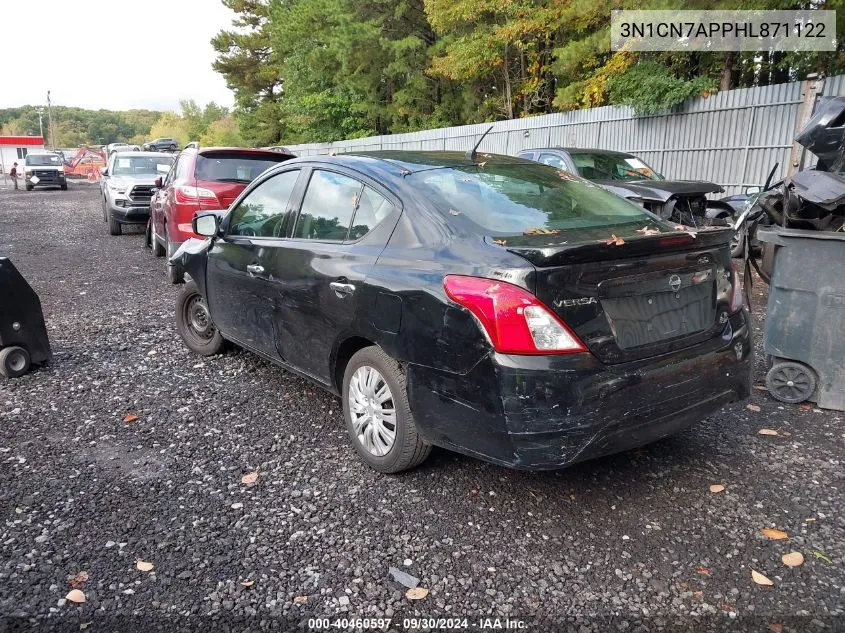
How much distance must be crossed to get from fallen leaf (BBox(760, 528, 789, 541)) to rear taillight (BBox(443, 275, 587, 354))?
1.23 metres

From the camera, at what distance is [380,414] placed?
3445 mm

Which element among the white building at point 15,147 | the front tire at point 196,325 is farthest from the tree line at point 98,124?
the front tire at point 196,325

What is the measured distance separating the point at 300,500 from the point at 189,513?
0.53 meters

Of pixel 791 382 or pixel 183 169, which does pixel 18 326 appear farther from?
pixel 791 382

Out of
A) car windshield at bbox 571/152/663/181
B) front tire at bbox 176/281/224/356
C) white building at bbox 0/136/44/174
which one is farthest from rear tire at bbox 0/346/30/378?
white building at bbox 0/136/44/174

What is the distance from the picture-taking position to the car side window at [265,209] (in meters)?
4.29

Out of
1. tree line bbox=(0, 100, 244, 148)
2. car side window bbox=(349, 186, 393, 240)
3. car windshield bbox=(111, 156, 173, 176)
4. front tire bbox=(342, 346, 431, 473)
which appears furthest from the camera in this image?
tree line bbox=(0, 100, 244, 148)

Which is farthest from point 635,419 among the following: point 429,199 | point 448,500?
point 429,199

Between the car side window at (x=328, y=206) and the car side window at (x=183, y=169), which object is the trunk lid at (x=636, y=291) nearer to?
the car side window at (x=328, y=206)

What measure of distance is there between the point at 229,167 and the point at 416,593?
24.8ft

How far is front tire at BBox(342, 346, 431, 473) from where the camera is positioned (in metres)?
3.23

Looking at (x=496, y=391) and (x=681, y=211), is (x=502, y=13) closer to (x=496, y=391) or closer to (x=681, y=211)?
(x=681, y=211)

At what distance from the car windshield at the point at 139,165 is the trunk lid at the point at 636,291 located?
14409 mm

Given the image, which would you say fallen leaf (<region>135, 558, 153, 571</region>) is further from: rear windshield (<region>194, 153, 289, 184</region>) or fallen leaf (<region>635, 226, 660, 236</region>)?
rear windshield (<region>194, 153, 289, 184</region>)
